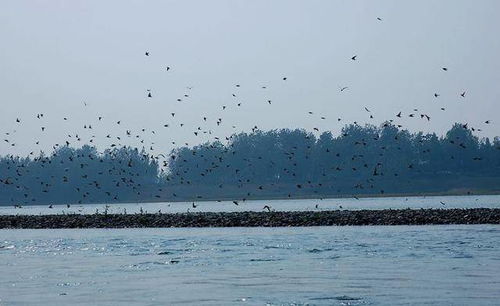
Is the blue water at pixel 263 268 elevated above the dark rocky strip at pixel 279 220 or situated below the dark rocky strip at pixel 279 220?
below

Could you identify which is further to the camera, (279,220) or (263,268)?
(279,220)

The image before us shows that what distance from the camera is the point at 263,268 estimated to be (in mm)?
45375

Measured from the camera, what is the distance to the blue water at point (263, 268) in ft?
114

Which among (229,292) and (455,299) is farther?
(229,292)

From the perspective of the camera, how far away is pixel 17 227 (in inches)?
3994

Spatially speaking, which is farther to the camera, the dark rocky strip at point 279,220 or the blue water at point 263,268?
the dark rocky strip at point 279,220

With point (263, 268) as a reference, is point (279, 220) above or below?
above

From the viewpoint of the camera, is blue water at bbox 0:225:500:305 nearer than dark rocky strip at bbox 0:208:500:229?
Yes

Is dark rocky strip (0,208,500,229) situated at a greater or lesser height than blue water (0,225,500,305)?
greater

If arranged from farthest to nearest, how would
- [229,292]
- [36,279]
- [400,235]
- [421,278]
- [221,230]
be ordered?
[221,230]
[400,235]
[36,279]
[421,278]
[229,292]

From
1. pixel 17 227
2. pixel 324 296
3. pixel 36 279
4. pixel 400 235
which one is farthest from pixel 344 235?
pixel 17 227

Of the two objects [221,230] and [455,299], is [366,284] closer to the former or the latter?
[455,299]

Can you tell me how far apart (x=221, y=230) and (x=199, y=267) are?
110 feet

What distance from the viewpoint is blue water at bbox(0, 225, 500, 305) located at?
3475 centimetres
